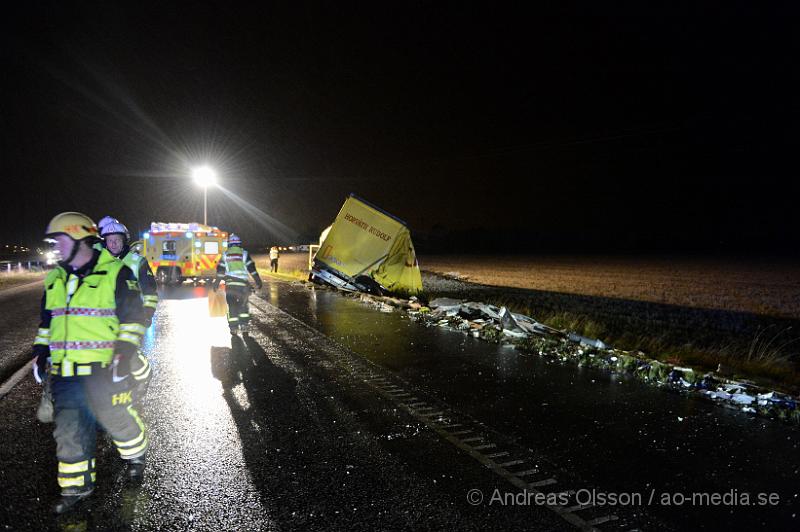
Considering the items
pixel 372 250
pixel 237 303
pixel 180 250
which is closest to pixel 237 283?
pixel 237 303

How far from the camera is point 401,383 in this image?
6293 millimetres

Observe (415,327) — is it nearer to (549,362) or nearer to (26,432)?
(549,362)

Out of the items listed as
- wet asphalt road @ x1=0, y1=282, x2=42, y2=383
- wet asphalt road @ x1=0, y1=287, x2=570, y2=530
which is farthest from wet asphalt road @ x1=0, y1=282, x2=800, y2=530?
wet asphalt road @ x1=0, y1=282, x2=42, y2=383

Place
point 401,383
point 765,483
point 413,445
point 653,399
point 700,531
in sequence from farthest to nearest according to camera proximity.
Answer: point 401,383 < point 653,399 < point 413,445 < point 765,483 < point 700,531

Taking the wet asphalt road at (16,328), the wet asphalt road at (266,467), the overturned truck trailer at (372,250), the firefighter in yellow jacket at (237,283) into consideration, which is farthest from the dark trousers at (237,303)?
the overturned truck trailer at (372,250)

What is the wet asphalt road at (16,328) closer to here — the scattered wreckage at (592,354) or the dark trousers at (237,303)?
the dark trousers at (237,303)

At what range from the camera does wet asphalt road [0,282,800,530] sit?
3248 mm

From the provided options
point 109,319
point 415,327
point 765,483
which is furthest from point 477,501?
point 415,327

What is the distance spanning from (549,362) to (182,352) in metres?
5.74

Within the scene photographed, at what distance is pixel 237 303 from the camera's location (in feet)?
29.7

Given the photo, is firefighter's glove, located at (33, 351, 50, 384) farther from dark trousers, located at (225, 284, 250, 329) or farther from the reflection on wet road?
dark trousers, located at (225, 284, 250, 329)

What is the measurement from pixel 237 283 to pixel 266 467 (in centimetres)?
567

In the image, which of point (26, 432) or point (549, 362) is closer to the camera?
point (26, 432)

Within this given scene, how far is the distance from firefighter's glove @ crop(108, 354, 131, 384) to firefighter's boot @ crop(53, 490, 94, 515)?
0.75 meters
